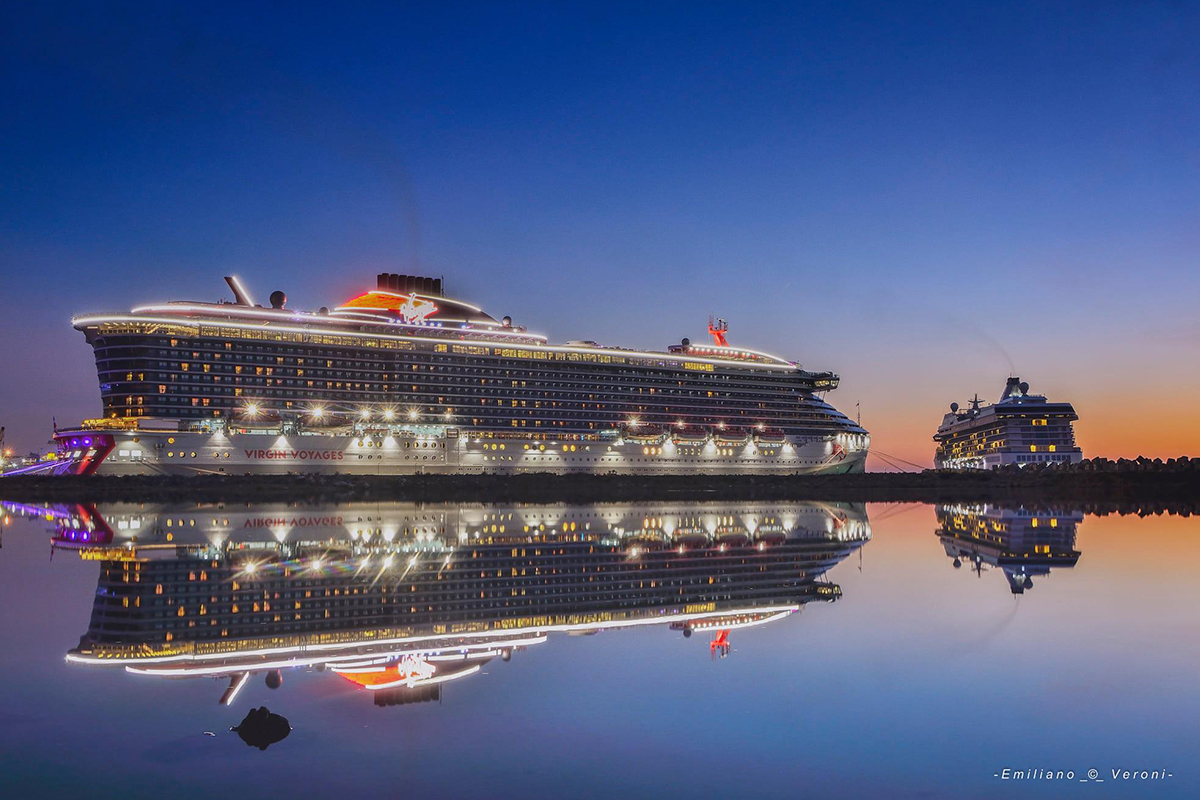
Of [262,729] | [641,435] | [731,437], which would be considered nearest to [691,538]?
[262,729]

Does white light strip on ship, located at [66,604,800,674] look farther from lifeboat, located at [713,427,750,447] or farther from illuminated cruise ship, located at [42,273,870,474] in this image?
lifeboat, located at [713,427,750,447]

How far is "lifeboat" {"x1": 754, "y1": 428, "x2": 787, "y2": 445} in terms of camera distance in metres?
95.1

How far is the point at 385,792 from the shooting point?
23.2 ft

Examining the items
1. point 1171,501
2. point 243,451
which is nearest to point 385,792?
point 243,451

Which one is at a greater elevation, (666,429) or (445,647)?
(666,429)

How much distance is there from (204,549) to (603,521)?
1842 cm

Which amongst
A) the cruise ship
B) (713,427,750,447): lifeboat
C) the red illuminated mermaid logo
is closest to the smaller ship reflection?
(713,427,750,447): lifeboat

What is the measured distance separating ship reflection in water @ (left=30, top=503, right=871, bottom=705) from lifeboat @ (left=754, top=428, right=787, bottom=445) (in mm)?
58558

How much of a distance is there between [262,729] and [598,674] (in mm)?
4188

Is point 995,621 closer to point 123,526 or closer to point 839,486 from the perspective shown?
point 123,526

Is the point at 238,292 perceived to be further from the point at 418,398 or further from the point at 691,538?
the point at 691,538

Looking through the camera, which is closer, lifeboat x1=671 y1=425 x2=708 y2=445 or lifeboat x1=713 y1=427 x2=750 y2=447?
lifeboat x1=671 y1=425 x2=708 y2=445

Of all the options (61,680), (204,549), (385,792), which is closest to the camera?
(385,792)

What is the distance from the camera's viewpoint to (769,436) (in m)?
95.9
